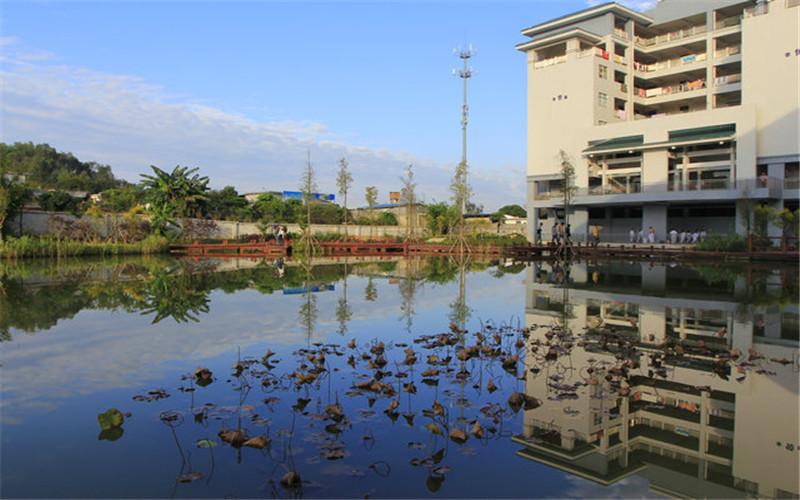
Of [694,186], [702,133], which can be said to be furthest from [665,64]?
[694,186]

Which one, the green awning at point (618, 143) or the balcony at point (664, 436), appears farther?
the green awning at point (618, 143)

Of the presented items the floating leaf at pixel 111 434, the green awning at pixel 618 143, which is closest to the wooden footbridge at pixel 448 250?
the green awning at pixel 618 143

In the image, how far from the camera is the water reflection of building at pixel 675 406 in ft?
11.5

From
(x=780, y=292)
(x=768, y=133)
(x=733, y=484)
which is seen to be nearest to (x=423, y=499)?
(x=733, y=484)

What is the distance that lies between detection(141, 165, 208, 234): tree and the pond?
1068 inches

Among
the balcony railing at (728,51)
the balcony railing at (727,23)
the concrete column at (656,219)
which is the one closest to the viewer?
the concrete column at (656,219)

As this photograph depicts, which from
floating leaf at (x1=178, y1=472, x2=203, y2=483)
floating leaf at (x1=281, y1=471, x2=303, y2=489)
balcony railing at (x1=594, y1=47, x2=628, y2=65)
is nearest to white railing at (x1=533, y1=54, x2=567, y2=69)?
balcony railing at (x1=594, y1=47, x2=628, y2=65)

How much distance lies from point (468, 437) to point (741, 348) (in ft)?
16.1

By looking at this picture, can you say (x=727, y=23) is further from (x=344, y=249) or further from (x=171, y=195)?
(x=171, y=195)

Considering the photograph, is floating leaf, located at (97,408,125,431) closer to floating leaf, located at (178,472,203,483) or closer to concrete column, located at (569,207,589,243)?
floating leaf, located at (178,472,203,483)

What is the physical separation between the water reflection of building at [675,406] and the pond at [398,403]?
0.02 metres

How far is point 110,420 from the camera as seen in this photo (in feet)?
13.6

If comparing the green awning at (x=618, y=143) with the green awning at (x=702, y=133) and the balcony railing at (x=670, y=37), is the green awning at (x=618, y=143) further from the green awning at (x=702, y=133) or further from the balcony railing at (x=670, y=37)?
the balcony railing at (x=670, y=37)

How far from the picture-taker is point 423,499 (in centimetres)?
304
